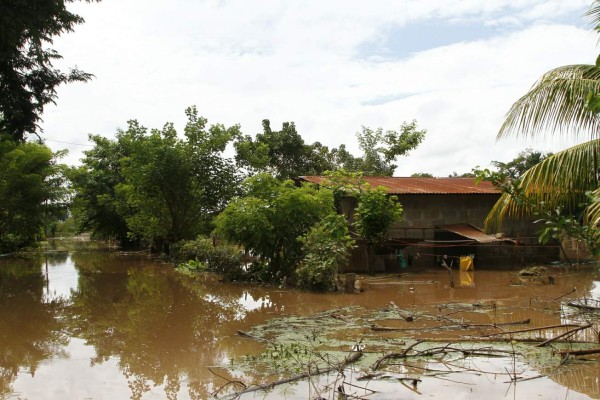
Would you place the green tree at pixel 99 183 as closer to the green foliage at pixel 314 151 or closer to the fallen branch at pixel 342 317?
the green foliage at pixel 314 151

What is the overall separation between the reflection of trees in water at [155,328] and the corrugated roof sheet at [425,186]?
740cm

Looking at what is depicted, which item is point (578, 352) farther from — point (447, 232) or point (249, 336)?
point (447, 232)

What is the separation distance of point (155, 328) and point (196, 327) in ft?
2.55

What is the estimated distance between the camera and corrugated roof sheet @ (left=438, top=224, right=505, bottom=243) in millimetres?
17344

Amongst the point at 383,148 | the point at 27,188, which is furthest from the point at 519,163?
the point at 27,188

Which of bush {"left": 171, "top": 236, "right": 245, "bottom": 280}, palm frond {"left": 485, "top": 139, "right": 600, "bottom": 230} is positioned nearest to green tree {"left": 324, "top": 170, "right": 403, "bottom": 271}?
bush {"left": 171, "top": 236, "right": 245, "bottom": 280}

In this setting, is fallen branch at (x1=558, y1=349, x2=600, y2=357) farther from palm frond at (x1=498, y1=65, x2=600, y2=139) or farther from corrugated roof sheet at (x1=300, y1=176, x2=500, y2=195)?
corrugated roof sheet at (x1=300, y1=176, x2=500, y2=195)

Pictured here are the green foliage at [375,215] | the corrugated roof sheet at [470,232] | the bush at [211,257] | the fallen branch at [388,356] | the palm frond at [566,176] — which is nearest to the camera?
the fallen branch at [388,356]

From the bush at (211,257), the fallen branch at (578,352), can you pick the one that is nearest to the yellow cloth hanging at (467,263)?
the bush at (211,257)

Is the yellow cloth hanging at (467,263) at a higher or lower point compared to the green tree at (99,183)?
lower

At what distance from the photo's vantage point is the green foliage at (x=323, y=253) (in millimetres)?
13680

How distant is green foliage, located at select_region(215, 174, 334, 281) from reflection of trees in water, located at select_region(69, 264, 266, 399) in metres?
1.69

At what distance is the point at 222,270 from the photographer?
18.2 m

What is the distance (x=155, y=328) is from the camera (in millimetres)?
9906
